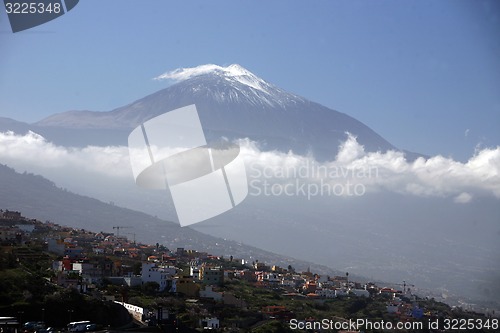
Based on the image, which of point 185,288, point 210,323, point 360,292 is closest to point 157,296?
point 185,288

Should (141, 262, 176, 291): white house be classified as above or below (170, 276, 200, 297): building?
above

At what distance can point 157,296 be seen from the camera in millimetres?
18281

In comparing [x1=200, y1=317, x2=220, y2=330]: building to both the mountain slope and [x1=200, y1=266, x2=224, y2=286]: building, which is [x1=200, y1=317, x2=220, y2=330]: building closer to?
[x1=200, y1=266, x2=224, y2=286]: building

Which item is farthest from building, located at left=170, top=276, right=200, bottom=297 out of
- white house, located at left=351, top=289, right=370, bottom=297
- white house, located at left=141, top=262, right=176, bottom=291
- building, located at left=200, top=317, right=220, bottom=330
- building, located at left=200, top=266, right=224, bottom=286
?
white house, located at left=351, top=289, right=370, bottom=297

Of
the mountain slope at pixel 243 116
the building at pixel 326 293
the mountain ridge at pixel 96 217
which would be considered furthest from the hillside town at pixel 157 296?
the mountain slope at pixel 243 116

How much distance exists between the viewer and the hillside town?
44.9ft

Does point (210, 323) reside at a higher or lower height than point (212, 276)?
lower

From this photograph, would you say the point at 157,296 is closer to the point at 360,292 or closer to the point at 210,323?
the point at 210,323

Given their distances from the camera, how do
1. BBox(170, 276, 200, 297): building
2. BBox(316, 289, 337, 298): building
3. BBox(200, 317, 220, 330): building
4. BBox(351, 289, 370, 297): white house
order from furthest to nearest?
BBox(351, 289, 370, 297): white house
BBox(316, 289, 337, 298): building
BBox(170, 276, 200, 297): building
BBox(200, 317, 220, 330): building

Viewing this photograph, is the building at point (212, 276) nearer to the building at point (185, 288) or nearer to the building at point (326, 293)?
Result: the building at point (185, 288)

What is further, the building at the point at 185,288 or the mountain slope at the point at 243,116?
the mountain slope at the point at 243,116

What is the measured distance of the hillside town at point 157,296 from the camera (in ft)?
44.9

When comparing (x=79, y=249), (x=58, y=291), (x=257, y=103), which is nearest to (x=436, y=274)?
(x=79, y=249)

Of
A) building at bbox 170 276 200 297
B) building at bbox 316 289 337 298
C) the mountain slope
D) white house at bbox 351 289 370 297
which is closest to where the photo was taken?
building at bbox 170 276 200 297
